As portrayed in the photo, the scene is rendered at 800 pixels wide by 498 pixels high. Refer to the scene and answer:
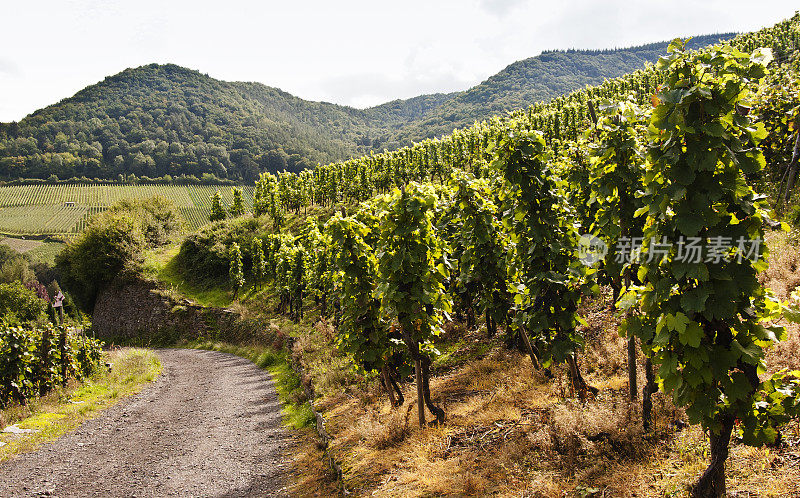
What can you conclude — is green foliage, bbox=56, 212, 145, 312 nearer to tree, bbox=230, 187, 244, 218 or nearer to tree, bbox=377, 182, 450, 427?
tree, bbox=230, 187, 244, 218

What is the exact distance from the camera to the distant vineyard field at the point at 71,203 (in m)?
92.9

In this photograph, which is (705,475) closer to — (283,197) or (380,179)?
(380,179)

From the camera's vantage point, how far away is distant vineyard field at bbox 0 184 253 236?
92875mm

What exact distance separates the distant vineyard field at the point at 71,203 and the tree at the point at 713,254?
306ft

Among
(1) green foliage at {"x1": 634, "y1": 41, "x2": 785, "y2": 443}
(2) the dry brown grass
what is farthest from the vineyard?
(2) the dry brown grass

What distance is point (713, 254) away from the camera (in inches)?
178

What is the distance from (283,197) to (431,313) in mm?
53939

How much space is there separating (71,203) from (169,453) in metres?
119

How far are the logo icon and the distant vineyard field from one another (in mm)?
90404

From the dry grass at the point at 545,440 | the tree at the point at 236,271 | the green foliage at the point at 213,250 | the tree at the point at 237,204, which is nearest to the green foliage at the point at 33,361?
the dry grass at the point at 545,440

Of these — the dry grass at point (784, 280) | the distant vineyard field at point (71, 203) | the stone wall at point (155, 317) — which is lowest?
the stone wall at point (155, 317)

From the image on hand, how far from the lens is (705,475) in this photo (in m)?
4.79

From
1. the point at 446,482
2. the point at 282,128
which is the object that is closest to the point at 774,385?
the point at 446,482

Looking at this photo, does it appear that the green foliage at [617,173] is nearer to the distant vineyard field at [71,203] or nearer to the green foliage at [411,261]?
the green foliage at [411,261]
